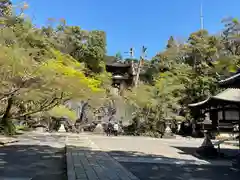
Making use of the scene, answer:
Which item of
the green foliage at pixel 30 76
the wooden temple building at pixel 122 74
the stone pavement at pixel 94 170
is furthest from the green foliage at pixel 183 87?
the stone pavement at pixel 94 170

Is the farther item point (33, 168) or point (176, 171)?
point (176, 171)

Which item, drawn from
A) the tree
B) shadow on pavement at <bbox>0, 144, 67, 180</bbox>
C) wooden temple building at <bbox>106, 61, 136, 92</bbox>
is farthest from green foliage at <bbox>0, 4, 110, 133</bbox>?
the tree

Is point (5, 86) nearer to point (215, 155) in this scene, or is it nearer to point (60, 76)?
point (60, 76)

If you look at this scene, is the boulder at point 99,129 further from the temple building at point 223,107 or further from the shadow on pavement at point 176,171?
the shadow on pavement at point 176,171

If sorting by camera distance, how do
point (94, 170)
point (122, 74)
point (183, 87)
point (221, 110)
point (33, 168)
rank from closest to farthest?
point (94, 170)
point (33, 168)
point (221, 110)
point (183, 87)
point (122, 74)

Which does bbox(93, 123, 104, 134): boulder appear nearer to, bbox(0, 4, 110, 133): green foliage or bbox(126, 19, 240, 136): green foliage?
bbox(126, 19, 240, 136): green foliage

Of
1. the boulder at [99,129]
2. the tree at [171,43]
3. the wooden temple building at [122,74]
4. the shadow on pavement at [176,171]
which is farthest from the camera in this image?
the wooden temple building at [122,74]

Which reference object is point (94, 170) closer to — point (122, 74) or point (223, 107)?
point (223, 107)

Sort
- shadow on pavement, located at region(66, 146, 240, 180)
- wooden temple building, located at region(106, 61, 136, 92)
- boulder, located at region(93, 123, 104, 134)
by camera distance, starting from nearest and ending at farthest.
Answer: shadow on pavement, located at region(66, 146, 240, 180) < boulder, located at region(93, 123, 104, 134) < wooden temple building, located at region(106, 61, 136, 92)

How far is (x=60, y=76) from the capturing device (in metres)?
16.5

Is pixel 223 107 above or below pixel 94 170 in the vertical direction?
above

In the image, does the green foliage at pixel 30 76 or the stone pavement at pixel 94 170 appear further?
the green foliage at pixel 30 76

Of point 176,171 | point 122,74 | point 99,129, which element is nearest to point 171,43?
point 122,74

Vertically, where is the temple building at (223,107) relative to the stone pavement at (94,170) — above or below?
above
